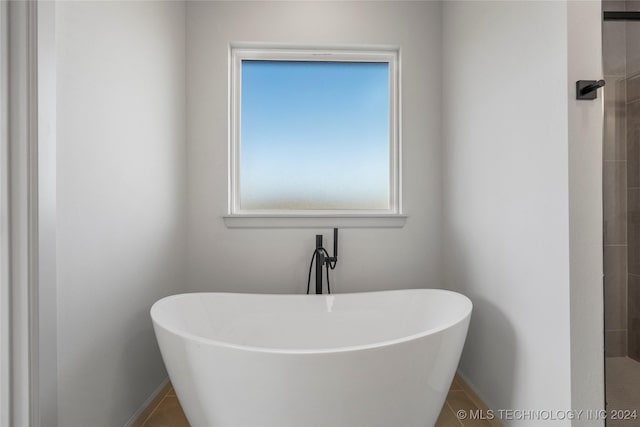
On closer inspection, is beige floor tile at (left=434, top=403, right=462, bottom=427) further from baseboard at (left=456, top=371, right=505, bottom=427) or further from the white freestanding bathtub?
the white freestanding bathtub

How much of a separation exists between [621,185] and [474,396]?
1218mm

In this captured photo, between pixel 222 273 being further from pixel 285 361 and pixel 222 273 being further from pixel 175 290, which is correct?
pixel 285 361

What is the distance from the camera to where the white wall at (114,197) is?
118 centimetres

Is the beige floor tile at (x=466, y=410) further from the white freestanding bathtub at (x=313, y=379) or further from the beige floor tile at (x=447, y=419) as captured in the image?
the white freestanding bathtub at (x=313, y=379)

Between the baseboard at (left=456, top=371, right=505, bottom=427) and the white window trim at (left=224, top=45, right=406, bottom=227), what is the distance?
93 cm

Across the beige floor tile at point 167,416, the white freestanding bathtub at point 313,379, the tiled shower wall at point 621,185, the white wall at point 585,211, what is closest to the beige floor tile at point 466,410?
the white freestanding bathtub at point 313,379

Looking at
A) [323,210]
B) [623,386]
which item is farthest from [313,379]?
[323,210]

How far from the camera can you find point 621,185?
1.14 meters

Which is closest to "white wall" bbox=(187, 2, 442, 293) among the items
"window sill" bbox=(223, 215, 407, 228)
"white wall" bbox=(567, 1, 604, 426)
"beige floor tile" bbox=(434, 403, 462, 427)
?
"window sill" bbox=(223, 215, 407, 228)

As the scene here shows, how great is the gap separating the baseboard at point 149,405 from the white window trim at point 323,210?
0.95 m

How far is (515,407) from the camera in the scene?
143 cm

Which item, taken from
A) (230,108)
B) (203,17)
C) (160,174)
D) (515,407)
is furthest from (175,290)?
(515,407)

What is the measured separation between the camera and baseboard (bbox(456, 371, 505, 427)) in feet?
5.11

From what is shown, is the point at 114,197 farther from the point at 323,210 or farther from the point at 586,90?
the point at 586,90
